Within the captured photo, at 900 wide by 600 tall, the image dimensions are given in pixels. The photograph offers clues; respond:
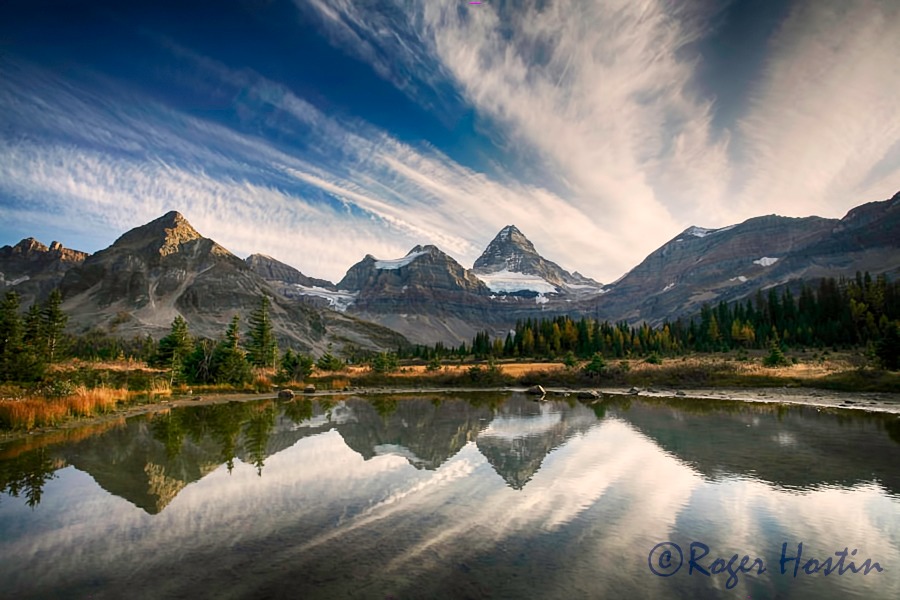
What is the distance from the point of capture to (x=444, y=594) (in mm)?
8094

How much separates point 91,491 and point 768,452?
2498 cm

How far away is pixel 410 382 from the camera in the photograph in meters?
65.1

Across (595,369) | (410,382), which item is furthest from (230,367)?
(595,369)

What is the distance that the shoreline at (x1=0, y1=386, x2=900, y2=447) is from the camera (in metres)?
29.2

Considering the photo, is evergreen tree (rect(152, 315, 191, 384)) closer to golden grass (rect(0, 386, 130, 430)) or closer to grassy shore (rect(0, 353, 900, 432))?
grassy shore (rect(0, 353, 900, 432))

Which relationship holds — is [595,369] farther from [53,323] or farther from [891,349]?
[53,323]

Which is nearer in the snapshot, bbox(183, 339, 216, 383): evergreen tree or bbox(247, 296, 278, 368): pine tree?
bbox(183, 339, 216, 383): evergreen tree

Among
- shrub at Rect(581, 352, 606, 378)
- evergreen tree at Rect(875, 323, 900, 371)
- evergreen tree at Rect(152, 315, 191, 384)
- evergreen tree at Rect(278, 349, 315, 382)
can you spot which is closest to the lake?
evergreen tree at Rect(875, 323, 900, 371)

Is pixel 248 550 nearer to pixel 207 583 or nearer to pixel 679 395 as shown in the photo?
pixel 207 583

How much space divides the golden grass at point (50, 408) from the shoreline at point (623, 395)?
0.42 metres

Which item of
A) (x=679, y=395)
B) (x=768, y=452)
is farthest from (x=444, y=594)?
(x=679, y=395)

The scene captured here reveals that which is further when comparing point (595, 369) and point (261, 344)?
point (261, 344)

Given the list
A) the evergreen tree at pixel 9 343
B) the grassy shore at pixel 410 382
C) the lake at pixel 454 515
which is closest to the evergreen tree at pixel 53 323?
the grassy shore at pixel 410 382

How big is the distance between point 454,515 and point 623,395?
42.2 metres
